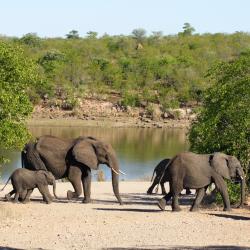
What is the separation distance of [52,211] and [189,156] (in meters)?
3.99

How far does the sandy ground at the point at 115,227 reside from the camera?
16719 millimetres

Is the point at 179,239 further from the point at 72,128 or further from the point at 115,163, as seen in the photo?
the point at 72,128

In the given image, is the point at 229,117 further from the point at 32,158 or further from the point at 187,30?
the point at 187,30

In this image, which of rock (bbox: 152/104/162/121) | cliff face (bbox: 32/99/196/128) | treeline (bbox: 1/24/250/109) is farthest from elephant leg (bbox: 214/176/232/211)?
rock (bbox: 152/104/162/121)

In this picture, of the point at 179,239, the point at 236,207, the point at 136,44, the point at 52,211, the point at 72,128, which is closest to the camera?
the point at 179,239

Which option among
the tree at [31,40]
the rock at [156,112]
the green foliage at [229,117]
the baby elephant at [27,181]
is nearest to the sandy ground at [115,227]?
the baby elephant at [27,181]

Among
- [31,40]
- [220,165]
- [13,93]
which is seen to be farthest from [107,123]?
[220,165]

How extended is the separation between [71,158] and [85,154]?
53 cm

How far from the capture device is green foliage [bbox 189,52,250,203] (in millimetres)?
23656

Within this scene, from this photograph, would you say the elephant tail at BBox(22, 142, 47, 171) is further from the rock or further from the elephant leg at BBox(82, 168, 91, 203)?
the rock

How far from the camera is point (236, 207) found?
22.6 meters

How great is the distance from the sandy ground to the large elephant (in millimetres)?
957

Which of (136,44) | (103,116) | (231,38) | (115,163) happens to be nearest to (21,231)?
(115,163)

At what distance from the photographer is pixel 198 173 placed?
21234 mm
